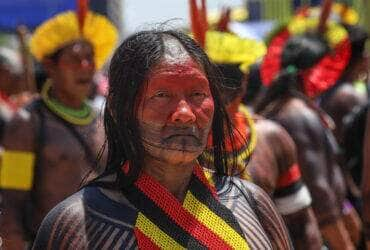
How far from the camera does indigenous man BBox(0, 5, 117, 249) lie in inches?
198

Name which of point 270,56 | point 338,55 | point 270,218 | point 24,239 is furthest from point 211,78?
point 338,55

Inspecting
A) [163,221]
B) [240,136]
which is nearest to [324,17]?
[240,136]

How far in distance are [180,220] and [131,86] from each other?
39cm

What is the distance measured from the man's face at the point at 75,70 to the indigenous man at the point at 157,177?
8.31ft

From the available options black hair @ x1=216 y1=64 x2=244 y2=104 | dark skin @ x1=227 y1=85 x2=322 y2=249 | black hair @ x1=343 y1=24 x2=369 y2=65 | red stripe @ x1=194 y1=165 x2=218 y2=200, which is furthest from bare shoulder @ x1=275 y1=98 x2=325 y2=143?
red stripe @ x1=194 y1=165 x2=218 y2=200

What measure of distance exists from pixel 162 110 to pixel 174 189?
0.23 m

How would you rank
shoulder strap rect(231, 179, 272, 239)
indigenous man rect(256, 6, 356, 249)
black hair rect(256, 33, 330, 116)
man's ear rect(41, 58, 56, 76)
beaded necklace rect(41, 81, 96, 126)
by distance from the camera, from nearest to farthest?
1. shoulder strap rect(231, 179, 272, 239)
2. beaded necklace rect(41, 81, 96, 126)
3. indigenous man rect(256, 6, 356, 249)
4. man's ear rect(41, 58, 56, 76)
5. black hair rect(256, 33, 330, 116)

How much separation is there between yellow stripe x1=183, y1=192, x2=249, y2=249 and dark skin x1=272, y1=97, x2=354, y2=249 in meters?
2.50

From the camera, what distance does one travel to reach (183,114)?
2.79 metres

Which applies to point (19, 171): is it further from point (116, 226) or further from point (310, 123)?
point (116, 226)

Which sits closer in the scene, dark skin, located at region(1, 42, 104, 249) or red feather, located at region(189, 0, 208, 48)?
red feather, located at region(189, 0, 208, 48)

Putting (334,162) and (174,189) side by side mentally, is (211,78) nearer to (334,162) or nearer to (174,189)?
(174,189)

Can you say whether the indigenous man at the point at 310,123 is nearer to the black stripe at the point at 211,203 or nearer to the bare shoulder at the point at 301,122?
the bare shoulder at the point at 301,122

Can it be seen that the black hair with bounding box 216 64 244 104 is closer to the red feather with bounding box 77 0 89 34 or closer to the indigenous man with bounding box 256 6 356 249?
the indigenous man with bounding box 256 6 356 249
